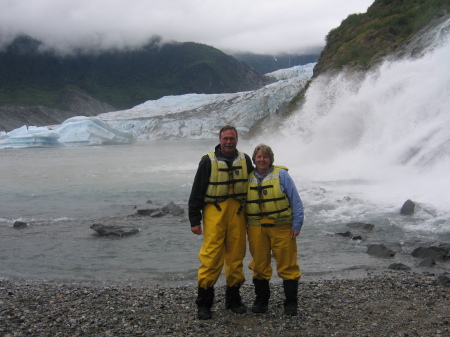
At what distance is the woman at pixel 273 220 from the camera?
4.36 metres

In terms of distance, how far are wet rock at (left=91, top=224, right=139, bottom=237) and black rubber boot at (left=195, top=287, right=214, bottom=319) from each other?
5.15 meters

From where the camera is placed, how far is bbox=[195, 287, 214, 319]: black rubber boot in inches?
170

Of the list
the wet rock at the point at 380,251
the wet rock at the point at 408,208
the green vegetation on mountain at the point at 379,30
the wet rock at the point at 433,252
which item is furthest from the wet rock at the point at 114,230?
the green vegetation on mountain at the point at 379,30

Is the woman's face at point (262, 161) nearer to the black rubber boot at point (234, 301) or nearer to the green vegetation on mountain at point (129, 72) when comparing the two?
the black rubber boot at point (234, 301)

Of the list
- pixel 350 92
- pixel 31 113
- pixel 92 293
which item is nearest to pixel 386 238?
pixel 92 293

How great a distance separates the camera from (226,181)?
4375mm

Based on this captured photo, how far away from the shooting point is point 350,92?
21750 mm

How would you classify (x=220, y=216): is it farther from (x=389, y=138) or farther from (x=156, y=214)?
(x=389, y=138)

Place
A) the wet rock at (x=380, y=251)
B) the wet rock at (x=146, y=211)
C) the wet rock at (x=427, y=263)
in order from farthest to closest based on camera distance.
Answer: the wet rock at (x=146, y=211) < the wet rock at (x=380, y=251) < the wet rock at (x=427, y=263)

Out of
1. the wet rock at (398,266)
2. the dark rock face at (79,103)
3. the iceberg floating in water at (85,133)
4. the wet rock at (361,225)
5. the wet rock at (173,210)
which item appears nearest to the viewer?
the wet rock at (398,266)

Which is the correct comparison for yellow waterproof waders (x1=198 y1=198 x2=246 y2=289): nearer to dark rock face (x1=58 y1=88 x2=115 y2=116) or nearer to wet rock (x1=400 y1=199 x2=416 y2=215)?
wet rock (x1=400 y1=199 x2=416 y2=215)

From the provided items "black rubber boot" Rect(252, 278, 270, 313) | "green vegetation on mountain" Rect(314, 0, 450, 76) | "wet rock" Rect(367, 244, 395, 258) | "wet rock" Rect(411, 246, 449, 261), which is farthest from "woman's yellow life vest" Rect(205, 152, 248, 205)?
"green vegetation on mountain" Rect(314, 0, 450, 76)

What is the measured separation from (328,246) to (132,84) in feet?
443

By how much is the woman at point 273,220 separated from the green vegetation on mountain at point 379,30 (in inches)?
791
